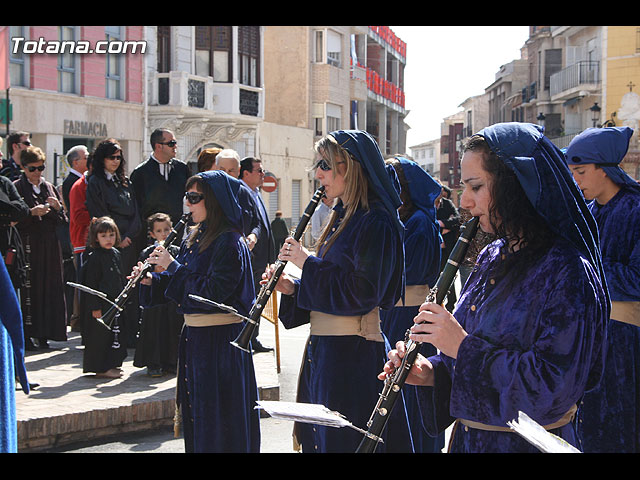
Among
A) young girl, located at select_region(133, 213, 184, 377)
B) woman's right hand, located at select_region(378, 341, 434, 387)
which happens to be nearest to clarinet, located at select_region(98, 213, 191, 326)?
young girl, located at select_region(133, 213, 184, 377)

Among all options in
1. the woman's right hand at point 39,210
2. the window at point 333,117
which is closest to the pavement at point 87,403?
the woman's right hand at point 39,210

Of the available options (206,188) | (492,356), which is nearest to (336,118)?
(206,188)

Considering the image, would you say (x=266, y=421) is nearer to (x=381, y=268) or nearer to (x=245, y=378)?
(x=245, y=378)

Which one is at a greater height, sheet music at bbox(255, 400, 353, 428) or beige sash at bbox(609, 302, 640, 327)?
beige sash at bbox(609, 302, 640, 327)

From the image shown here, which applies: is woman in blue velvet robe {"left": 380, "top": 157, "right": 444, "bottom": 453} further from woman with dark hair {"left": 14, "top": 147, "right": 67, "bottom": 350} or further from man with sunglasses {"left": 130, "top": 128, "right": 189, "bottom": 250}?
woman with dark hair {"left": 14, "top": 147, "right": 67, "bottom": 350}

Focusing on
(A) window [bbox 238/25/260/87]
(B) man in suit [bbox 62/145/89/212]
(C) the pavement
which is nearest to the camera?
(C) the pavement

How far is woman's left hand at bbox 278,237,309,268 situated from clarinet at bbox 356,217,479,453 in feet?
4.32

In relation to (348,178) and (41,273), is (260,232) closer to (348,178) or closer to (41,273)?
(41,273)

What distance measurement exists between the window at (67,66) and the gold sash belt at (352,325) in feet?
63.2

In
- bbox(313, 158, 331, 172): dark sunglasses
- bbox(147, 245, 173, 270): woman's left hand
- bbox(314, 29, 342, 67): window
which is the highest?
bbox(314, 29, 342, 67): window

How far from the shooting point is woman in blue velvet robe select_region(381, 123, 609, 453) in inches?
95.5

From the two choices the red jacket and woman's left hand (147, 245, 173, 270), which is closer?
woman's left hand (147, 245, 173, 270)

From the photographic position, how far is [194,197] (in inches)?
198

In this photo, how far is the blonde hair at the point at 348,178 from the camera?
419 cm
